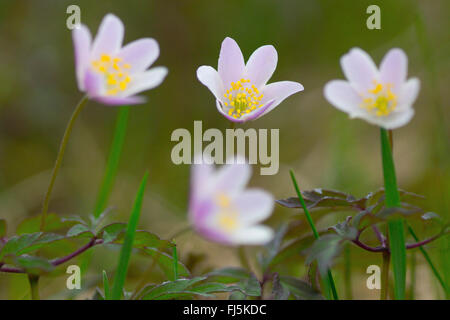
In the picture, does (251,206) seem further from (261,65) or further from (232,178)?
(261,65)

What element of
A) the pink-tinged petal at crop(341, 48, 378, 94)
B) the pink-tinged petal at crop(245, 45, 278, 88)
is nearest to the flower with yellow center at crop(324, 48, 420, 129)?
the pink-tinged petal at crop(341, 48, 378, 94)

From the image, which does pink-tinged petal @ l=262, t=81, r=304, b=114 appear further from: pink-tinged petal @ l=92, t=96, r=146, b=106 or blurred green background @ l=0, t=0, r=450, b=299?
blurred green background @ l=0, t=0, r=450, b=299

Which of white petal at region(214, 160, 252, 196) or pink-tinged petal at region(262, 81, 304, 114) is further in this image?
pink-tinged petal at region(262, 81, 304, 114)

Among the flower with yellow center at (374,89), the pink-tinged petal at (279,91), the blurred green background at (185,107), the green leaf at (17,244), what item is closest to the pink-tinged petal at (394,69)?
the flower with yellow center at (374,89)

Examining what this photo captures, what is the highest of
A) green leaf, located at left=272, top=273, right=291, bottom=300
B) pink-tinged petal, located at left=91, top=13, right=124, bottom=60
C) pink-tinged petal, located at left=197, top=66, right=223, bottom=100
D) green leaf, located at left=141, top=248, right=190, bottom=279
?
pink-tinged petal, located at left=91, top=13, right=124, bottom=60
